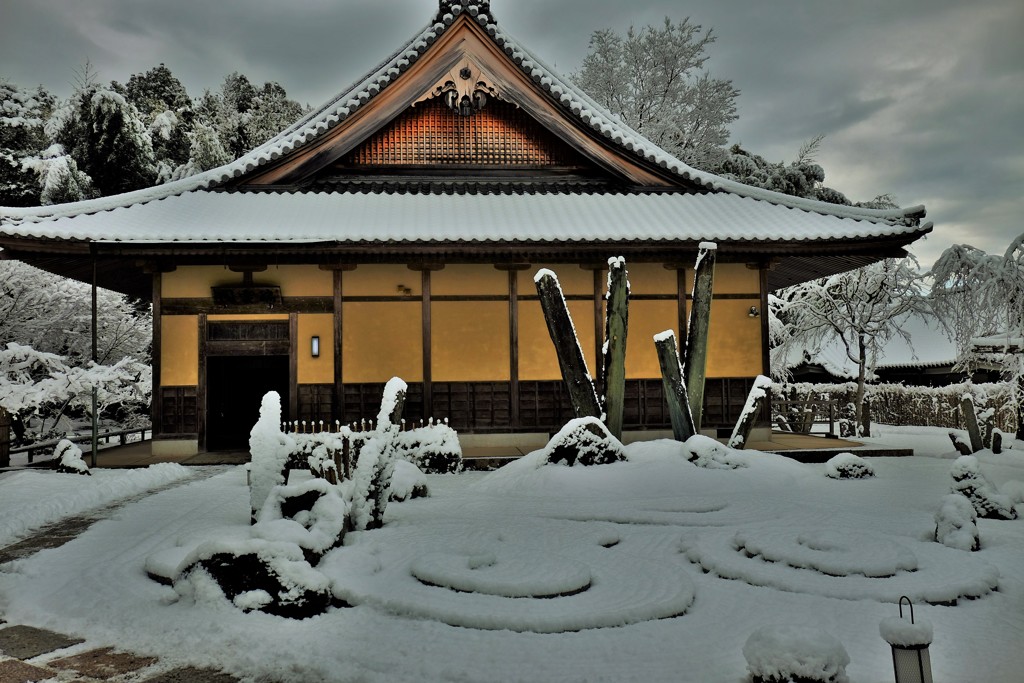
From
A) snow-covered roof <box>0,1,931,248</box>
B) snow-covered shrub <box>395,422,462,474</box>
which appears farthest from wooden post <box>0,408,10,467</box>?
snow-covered shrub <box>395,422,462,474</box>

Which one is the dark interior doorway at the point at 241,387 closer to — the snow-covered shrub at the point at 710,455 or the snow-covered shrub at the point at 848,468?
the snow-covered shrub at the point at 710,455

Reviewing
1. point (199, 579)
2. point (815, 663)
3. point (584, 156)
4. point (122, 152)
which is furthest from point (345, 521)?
point (122, 152)

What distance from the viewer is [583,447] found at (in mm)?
8781

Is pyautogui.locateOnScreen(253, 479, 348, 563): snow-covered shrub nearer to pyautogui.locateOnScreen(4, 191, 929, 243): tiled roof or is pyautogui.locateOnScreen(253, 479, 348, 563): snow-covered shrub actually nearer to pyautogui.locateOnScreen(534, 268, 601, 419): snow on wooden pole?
pyautogui.locateOnScreen(534, 268, 601, 419): snow on wooden pole

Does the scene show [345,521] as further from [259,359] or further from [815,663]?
[259,359]

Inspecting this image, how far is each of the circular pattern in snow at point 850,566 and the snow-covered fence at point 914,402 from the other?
1117 cm

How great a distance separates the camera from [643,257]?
12.2 metres

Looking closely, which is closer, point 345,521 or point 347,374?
point 345,521

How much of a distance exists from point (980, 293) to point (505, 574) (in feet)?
31.5

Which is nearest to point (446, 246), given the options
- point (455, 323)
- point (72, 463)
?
point (455, 323)

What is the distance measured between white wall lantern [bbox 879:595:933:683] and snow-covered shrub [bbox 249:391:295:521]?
15.8ft

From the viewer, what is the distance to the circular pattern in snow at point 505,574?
4621mm

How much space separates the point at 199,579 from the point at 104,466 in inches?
289

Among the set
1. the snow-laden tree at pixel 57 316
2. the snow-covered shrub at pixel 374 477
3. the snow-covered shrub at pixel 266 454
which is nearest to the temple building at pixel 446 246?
the snow-laden tree at pixel 57 316
